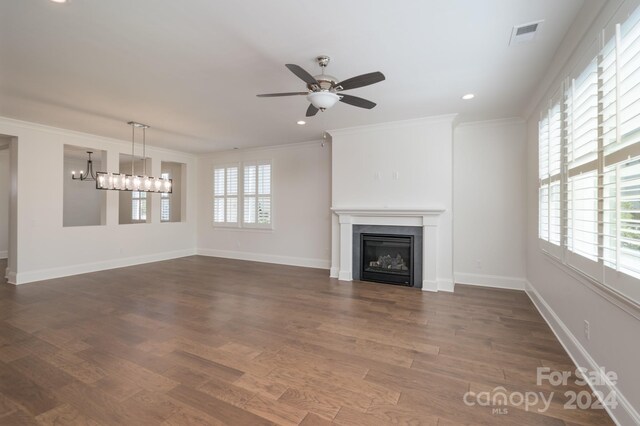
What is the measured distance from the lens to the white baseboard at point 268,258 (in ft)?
21.8

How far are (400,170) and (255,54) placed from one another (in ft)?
10.4

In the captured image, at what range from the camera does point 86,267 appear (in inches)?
237

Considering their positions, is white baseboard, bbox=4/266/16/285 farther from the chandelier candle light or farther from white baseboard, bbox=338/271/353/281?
white baseboard, bbox=338/271/353/281

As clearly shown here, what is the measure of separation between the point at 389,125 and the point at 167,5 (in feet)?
12.4

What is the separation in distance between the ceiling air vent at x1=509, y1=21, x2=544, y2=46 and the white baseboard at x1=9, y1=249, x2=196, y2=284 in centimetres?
771

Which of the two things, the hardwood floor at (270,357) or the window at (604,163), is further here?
the hardwood floor at (270,357)

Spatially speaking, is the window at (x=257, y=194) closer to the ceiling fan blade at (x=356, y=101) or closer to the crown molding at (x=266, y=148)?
the crown molding at (x=266, y=148)

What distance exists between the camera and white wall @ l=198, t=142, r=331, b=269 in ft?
21.7

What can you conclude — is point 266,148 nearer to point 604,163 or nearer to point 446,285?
point 446,285

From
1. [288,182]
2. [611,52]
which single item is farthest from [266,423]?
[288,182]

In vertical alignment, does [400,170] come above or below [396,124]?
below

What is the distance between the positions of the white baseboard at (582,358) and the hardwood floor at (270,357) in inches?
3.7

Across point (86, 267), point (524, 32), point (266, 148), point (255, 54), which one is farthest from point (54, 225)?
point (524, 32)

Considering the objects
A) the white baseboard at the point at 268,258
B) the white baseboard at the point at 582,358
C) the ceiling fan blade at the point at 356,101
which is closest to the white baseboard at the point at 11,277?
the white baseboard at the point at 268,258
